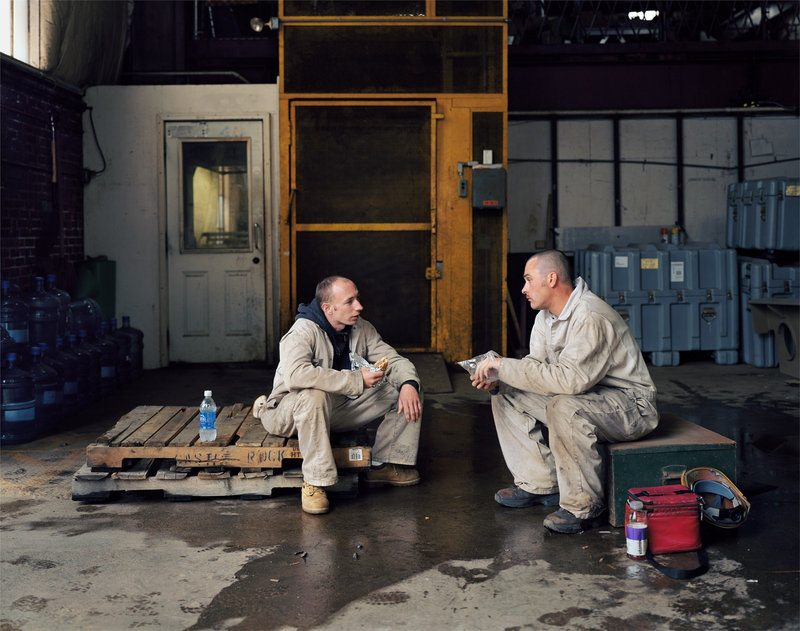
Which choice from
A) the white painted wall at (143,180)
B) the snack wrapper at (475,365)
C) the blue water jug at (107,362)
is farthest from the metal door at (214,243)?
the snack wrapper at (475,365)

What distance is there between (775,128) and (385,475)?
28.5ft

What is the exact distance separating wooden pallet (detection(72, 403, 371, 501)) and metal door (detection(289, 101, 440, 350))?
4.53 m

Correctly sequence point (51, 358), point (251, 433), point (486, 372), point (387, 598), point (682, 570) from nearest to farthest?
point (387, 598) → point (682, 570) → point (486, 372) → point (251, 433) → point (51, 358)

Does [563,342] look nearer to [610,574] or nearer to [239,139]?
[610,574]

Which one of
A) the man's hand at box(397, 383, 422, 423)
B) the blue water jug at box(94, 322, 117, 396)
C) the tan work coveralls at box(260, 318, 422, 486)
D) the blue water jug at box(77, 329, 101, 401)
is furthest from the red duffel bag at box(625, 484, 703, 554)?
the blue water jug at box(94, 322, 117, 396)

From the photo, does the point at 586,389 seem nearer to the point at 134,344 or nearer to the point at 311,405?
the point at 311,405

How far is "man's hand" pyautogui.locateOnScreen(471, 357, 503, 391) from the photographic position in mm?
4754

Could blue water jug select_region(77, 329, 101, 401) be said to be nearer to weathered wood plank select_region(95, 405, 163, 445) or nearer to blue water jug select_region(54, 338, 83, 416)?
blue water jug select_region(54, 338, 83, 416)

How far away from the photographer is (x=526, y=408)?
5.00m

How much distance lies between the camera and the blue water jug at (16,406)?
6.60 metres

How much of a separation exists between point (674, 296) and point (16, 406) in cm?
728

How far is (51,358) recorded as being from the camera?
7426 millimetres

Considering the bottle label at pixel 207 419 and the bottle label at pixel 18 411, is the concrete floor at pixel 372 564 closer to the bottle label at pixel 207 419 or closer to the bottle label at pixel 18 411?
the bottle label at pixel 207 419

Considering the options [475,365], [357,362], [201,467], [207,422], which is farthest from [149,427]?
[475,365]
